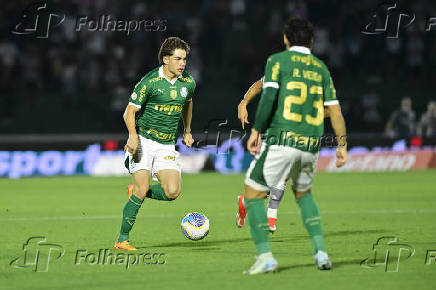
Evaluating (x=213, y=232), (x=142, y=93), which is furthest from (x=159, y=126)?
(x=213, y=232)

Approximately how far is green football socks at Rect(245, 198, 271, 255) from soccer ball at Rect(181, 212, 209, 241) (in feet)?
7.87

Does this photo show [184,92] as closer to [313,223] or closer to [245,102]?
[245,102]

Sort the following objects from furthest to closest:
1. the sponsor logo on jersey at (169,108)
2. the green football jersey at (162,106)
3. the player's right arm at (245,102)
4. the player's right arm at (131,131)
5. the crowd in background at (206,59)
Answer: the crowd in background at (206,59) < the sponsor logo on jersey at (169,108) < the green football jersey at (162,106) < the player's right arm at (131,131) < the player's right arm at (245,102)

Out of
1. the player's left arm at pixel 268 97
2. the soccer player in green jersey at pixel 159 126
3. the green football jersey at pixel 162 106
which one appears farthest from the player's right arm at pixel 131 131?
the player's left arm at pixel 268 97

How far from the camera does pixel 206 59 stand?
26172mm

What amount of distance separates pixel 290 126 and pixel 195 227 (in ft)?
9.05

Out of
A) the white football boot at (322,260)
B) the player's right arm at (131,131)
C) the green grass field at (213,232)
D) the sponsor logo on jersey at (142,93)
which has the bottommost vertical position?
the green grass field at (213,232)

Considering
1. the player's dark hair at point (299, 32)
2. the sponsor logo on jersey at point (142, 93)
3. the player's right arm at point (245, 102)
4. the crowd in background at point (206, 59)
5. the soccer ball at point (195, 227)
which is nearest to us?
the player's dark hair at point (299, 32)

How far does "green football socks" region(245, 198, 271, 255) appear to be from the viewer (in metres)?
7.85

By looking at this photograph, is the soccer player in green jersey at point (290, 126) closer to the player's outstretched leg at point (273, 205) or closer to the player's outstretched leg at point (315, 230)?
the player's outstretched leg at point (315, 230)

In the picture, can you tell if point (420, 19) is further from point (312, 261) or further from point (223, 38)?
point (312, 261)

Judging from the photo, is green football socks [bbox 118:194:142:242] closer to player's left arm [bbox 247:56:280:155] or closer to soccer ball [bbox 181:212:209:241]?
soccer ball [bbox 181:212:209:241]

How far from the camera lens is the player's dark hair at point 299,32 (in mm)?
7953

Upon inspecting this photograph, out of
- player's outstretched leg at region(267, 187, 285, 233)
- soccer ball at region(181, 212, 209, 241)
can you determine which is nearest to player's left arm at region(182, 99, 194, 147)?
soccer ball at region(181, 212, 209, 241)
